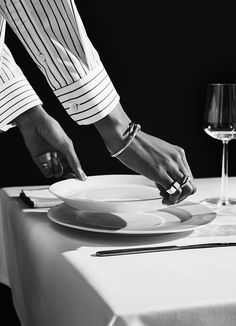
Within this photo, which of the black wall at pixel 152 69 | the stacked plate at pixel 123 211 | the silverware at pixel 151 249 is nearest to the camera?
the silverware at pixel 151 249

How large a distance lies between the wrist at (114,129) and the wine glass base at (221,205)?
34 centimetres

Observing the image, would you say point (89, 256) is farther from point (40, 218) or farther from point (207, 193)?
point (207, 193)

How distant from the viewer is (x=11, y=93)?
1.25 m

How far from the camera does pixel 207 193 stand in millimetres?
1462

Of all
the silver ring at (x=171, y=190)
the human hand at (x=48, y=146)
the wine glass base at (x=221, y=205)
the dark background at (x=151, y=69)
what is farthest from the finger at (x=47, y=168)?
the dark background at (x=151, y=69)

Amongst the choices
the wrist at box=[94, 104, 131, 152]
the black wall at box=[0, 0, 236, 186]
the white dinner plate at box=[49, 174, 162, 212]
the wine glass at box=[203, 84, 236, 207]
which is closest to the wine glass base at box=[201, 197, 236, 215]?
the wine glass at box=[203, 84, 236, 207]

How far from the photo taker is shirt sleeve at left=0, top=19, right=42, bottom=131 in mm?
1195

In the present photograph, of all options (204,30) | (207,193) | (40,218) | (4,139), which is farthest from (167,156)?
(204,30)

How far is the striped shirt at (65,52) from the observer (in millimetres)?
953

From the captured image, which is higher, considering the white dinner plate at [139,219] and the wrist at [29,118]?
the wrist at [29,118]

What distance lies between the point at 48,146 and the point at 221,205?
406 mm

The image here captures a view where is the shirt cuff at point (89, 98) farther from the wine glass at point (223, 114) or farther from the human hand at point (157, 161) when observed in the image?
the wine glass at point (223, 114)

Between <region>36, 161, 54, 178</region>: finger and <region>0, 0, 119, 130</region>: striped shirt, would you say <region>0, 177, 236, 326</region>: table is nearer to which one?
<region>36, 161, 54, 178</region>: finger

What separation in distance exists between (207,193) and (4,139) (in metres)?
1.04
